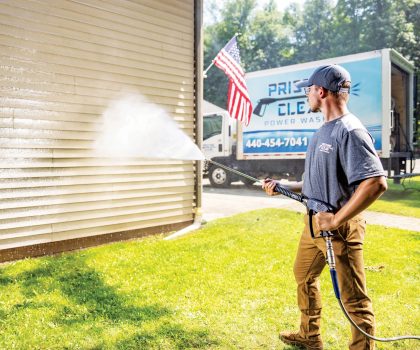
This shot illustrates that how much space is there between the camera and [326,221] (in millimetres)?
2672

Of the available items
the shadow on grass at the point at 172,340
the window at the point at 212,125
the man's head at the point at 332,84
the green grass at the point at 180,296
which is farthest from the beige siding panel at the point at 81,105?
the window at the point at 212,125

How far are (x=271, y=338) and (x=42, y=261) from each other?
3.45m

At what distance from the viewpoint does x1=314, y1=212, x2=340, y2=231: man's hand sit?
263 centimetres

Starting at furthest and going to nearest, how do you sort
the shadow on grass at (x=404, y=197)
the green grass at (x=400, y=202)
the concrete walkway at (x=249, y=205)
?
the shadow on grass at (x=404, y=197)
the green grass at (x=400, y=202)
the concrete walkway at (x=249, y=205)

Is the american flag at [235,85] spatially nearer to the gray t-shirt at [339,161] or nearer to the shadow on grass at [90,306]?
the shadow on grass at [90,306]

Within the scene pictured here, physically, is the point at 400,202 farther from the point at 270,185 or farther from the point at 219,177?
the point at 270,185

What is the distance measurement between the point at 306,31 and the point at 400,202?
1988 inches

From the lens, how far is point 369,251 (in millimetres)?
6227

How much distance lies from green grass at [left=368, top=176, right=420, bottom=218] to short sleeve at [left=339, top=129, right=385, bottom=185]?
7.59 m

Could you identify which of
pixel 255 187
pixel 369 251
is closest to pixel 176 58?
pixel 369 251

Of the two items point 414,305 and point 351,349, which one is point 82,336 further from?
point 414,305

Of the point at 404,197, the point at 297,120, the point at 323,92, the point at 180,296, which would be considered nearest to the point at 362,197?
the point at 323,92

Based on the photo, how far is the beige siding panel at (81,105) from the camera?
5445 millimetres

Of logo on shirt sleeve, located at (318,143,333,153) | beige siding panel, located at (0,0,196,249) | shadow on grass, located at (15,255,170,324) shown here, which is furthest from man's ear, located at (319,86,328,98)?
beige siding panel, located at (0,0,196,249)
